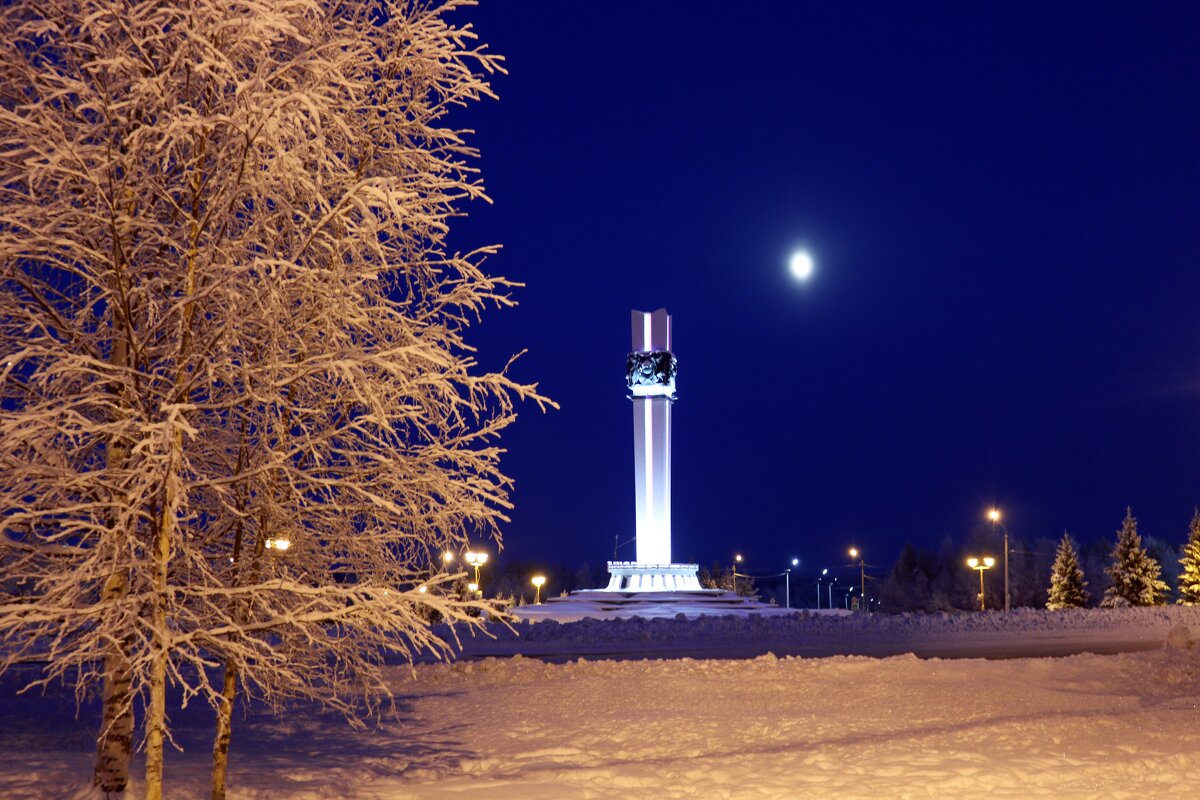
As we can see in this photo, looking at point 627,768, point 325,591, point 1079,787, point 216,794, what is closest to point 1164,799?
point 1079,787

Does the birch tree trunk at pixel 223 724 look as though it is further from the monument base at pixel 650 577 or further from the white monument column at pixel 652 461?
the white monument column at pixel 652 461

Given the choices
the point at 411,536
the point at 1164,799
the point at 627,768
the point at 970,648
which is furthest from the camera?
the point at 970,648

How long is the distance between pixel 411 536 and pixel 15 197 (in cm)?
339

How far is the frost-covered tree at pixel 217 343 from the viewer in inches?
221

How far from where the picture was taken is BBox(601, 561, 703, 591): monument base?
54125 millimetres

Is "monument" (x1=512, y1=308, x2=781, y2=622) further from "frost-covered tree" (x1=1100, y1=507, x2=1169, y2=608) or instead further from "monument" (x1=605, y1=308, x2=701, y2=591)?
"frost-covered tree" (x1=1100, y1=507, x2=1169, y2=608)

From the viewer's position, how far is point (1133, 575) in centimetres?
5991

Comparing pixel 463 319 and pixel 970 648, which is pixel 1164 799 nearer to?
pixel 463 319

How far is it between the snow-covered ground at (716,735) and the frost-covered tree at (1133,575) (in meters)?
47.1

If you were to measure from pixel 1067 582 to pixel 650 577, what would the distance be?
2784 cm

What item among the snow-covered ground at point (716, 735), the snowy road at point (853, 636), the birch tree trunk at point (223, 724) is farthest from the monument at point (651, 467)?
the birch tree trunk at point (223, 724)

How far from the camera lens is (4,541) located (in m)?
5.93

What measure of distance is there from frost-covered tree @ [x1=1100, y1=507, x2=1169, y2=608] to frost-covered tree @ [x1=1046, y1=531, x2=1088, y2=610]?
5.30 ft

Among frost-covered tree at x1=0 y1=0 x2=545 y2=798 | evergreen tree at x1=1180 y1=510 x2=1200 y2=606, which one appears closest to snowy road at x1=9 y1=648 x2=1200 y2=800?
frost-covered tree at x1=0 y1=0 x2=545 y2=798
